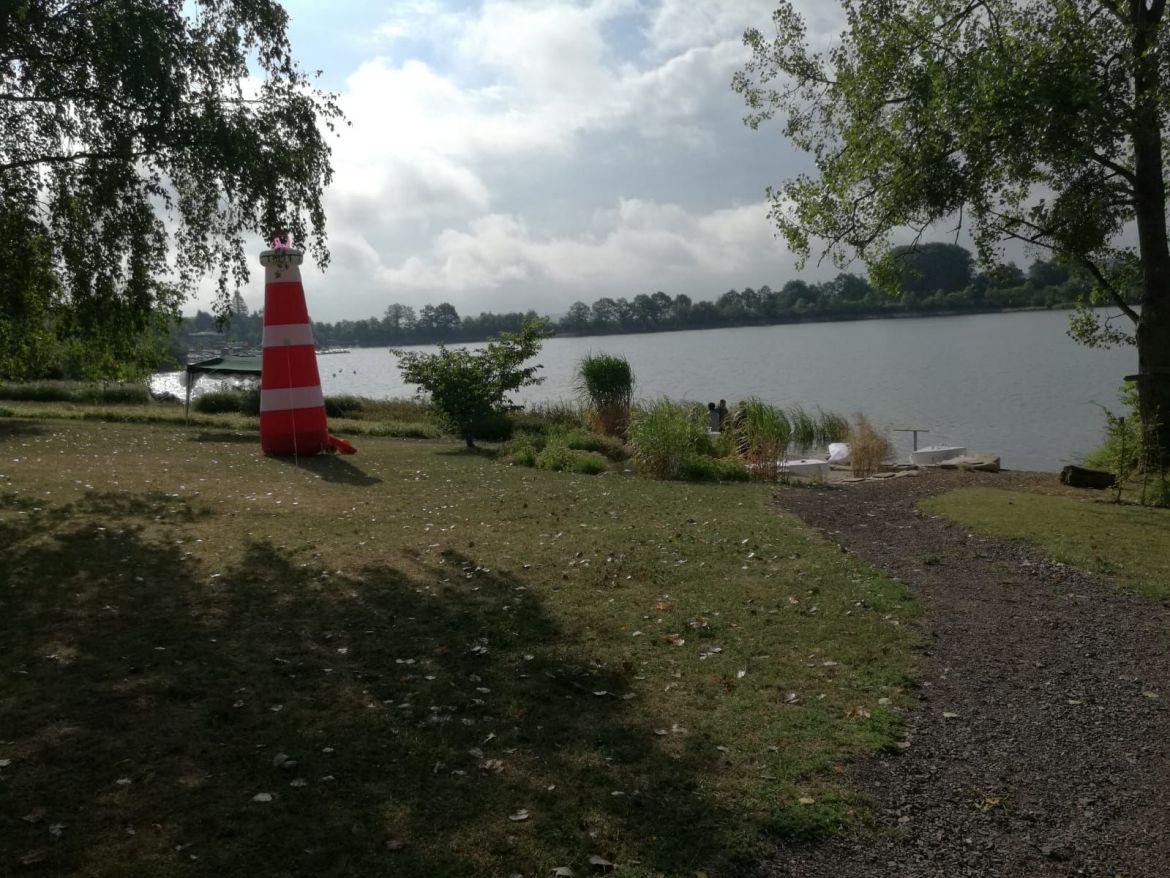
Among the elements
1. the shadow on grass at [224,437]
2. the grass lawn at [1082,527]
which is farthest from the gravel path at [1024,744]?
the shadow on grass at [224,437]

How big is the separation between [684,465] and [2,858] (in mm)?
16489

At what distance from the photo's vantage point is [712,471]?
19781 millimetres

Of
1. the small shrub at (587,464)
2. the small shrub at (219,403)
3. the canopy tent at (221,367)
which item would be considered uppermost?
the canopy tent at (221,367)

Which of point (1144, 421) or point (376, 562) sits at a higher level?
point (1144, 421)

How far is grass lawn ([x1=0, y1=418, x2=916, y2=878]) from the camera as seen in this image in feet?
14.8

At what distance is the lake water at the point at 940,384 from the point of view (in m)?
31.3

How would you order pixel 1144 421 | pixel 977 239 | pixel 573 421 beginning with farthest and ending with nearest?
1. pixel 573 421
2. pixel 977 239
3. pixel 1144 421

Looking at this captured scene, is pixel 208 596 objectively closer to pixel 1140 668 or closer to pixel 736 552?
pixel 736 552

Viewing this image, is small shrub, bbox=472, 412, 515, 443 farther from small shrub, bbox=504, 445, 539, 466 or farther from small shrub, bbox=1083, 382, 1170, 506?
small shrub, bbox=1083, 382, 1170, 506

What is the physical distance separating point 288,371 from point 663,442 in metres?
8.04

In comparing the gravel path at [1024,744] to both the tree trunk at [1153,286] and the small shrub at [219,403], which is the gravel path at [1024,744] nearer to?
the tree trunk at [1153,286]

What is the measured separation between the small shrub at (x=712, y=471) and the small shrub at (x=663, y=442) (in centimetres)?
16

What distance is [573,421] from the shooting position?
30.2 metres

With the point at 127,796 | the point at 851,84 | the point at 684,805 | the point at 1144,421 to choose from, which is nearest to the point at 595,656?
the point at 684,805
